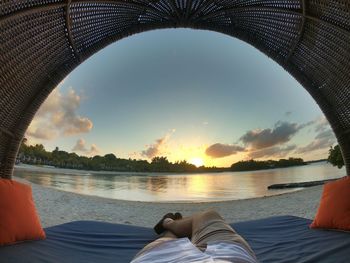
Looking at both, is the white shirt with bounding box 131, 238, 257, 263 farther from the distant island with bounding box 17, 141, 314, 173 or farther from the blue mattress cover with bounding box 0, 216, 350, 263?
the distant island with bounding box 17, 141, 314, 173

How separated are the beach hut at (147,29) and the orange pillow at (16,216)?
0.92 feet

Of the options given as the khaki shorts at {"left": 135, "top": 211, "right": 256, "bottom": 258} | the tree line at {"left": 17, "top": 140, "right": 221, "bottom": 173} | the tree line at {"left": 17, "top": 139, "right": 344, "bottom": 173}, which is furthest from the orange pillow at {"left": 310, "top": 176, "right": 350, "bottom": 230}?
the tree line at {"left": 17, "top": 140, "right": 221, "bottom": 173}

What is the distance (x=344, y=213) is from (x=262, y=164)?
16770 millimetres

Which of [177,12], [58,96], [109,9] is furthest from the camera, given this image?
[58,96]

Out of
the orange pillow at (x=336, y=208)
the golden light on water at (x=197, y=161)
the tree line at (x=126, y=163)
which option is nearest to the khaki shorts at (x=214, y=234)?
the orange pillow at (x=336, y=208)

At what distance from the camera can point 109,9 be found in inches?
96.5

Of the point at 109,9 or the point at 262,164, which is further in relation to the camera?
the point at 262,164

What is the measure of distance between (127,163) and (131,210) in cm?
1226

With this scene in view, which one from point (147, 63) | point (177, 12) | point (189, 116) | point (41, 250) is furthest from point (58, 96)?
point (41, 250)

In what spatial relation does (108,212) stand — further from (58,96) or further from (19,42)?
(58,96)

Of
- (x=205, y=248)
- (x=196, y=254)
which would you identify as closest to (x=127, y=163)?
(x=205, y=248)

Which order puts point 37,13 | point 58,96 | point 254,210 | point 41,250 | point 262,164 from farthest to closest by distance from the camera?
1. point 262,164
2. point 58,96
3. point 254,210
4. point 37,13
5. point 41,250

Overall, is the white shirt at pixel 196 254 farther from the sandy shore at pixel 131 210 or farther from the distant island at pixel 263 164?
the distant island at pixel 263 164

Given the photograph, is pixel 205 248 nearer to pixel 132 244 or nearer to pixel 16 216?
pixel 132 244
